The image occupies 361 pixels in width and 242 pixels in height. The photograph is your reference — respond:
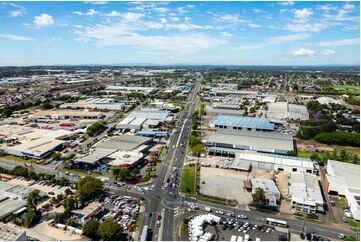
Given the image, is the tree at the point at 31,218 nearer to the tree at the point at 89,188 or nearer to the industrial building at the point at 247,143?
the tree at the point at 89,188

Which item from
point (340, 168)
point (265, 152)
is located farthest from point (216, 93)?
point (340, 168)

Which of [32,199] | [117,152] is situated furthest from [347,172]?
[32,199]

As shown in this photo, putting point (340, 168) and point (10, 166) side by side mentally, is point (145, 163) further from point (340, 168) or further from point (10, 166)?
point (340, 168)

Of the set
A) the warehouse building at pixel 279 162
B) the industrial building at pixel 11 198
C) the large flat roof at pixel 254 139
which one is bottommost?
the industrial building at pixel 11 198

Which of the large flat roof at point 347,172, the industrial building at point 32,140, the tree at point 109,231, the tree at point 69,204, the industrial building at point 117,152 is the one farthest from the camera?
the industrial building at point 32,140

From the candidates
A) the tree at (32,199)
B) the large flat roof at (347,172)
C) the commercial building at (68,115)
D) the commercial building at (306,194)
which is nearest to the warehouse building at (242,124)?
the large flat roof at (347,172)

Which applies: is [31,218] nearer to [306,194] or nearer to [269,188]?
[269,188]
